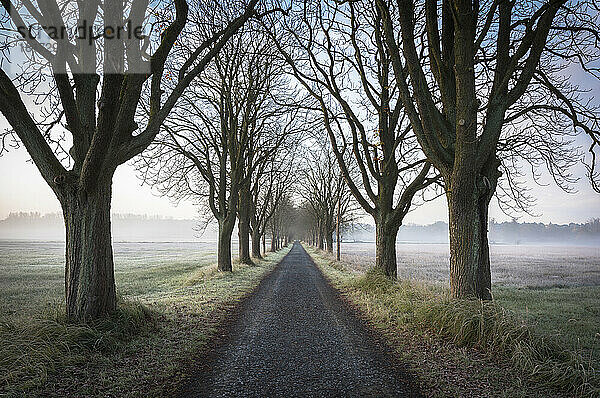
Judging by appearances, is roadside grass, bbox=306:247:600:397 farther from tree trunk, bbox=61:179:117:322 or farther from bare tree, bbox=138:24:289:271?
bare tree, bbox=138:24:289:271

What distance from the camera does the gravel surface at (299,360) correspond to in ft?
13.5

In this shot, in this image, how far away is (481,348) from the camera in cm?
536

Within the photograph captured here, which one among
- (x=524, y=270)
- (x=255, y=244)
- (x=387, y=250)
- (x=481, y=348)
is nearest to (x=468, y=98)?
(x=481, y=348)

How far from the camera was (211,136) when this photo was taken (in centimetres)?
1778

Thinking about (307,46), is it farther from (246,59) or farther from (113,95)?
(113,95)

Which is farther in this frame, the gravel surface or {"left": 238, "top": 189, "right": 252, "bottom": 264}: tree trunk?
{"left": 238, "top": 189, "right": 252, "bottom": 264}: tree trunk

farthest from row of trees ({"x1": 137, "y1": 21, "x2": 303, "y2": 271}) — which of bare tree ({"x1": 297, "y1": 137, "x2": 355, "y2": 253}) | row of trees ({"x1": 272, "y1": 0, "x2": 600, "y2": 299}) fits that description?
bare tree ({"x1": 297, "y1": 137, "x2": 355, "y2": 253})

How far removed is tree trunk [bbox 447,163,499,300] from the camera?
22.1 ft

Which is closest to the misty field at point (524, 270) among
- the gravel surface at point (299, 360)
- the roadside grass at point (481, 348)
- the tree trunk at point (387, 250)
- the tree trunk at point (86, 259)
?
the tree trunk at point (387, 250)

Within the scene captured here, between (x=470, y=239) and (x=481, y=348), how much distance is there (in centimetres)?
215

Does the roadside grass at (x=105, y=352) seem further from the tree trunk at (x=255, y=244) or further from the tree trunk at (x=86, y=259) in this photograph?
the tree trunk at (x=255, y=244)

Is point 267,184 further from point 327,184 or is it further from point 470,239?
point 470,239

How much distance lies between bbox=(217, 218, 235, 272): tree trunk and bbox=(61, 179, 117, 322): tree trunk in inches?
424

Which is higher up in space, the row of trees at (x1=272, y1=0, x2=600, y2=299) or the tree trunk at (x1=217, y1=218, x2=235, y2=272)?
the row of trees at (x1=272, y1=0, x2=600, y2=299)
